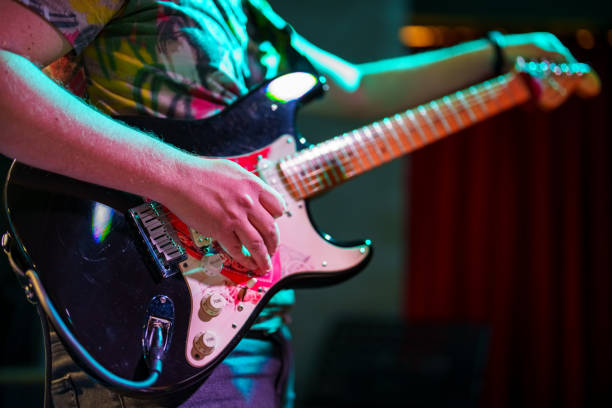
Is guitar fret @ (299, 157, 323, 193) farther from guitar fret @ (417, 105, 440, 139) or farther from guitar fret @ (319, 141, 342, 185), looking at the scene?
guitar fret @ (417, 105, 440, 139)

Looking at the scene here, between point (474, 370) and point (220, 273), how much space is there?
200 centimetres

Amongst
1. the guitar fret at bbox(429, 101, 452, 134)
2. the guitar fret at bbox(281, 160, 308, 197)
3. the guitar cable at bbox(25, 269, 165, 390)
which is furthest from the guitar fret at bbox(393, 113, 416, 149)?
the guitar cable at bbox(25, 269, 165, 390)

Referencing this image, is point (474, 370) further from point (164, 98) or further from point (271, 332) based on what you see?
point (164, 98)

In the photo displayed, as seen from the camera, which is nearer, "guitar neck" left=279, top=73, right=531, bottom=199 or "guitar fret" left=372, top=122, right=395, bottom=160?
"guitar neck" left=279, top=73, right=531, bottom=199

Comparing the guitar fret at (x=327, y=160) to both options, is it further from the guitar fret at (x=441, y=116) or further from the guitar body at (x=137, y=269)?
the guitar fret at (x=441, y=116)

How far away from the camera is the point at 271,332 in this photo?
100cm

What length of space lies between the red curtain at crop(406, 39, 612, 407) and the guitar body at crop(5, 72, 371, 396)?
3.66m

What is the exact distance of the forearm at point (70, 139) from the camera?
0.71 metres

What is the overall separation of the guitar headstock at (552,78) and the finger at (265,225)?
38.8 inches

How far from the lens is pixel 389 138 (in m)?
1.23

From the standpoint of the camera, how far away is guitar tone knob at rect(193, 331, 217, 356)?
82cm

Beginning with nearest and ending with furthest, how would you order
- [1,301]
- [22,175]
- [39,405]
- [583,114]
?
[22,175]
[1,301]
[39,405]
[583,114]

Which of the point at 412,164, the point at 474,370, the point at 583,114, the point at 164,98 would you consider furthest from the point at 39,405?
the point at 583,114

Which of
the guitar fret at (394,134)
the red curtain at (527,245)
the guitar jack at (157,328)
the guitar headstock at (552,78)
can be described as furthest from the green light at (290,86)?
the red curtain at (527,245)
